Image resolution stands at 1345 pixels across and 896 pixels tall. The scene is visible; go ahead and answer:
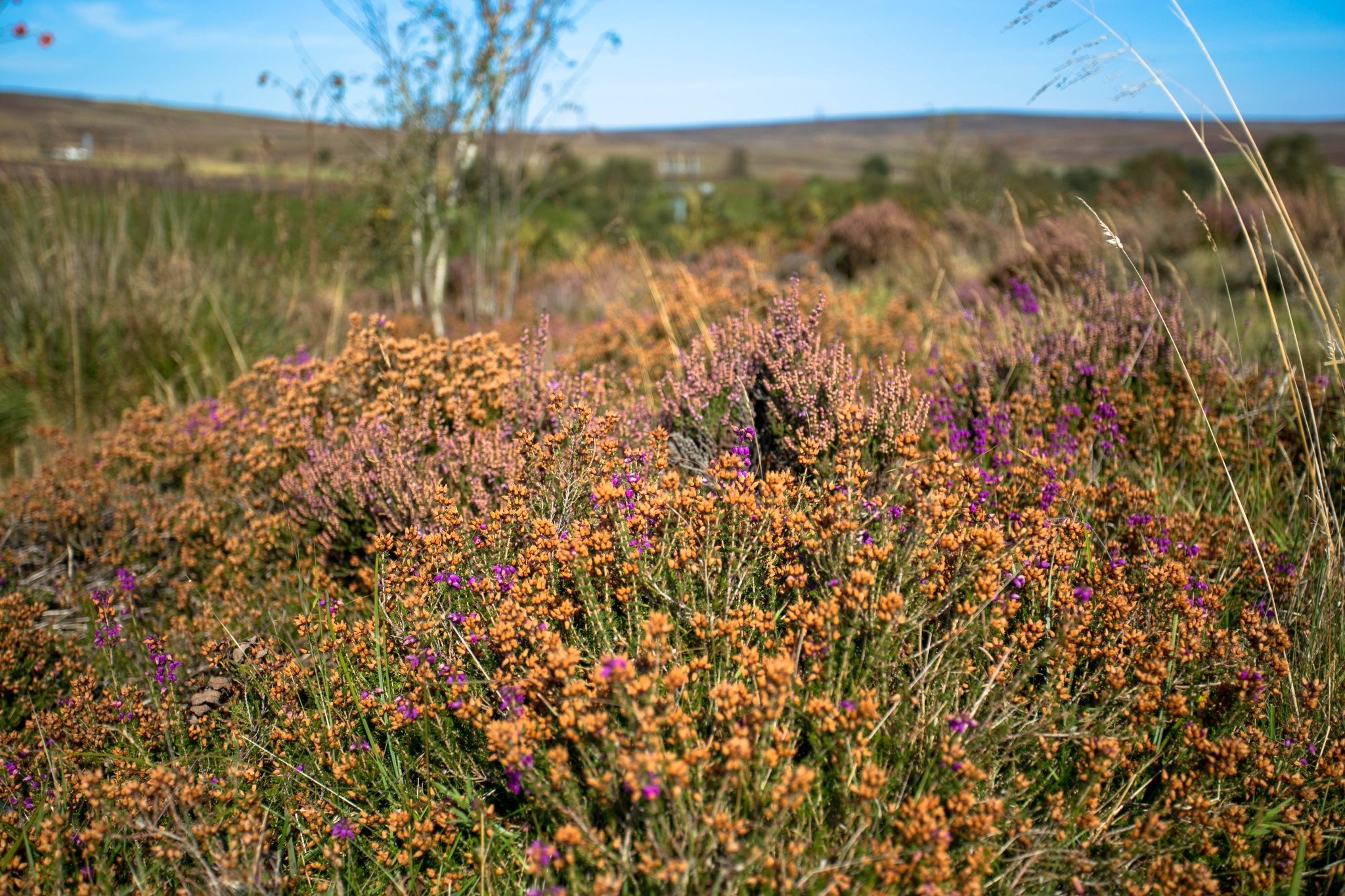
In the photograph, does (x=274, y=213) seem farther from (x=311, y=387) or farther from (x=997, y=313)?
(x=997, y=313)

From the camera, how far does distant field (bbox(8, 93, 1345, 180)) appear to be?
6891 mm

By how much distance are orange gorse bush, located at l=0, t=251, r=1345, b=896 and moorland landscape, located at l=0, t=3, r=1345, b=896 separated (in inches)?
0.6

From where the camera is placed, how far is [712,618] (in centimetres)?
188

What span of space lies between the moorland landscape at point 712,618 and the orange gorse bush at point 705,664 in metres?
0.02

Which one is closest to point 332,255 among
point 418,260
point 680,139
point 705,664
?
point 418,260

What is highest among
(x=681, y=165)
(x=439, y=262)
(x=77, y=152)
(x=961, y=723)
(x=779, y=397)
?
(x=681, y=165)

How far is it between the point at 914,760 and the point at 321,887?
1.28m

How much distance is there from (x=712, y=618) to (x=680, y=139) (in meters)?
134

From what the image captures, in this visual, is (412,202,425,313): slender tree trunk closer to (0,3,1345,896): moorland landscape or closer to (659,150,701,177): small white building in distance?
(0,3,1345,896): moorland landscape

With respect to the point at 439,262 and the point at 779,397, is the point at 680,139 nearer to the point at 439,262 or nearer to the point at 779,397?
the point at 439,262

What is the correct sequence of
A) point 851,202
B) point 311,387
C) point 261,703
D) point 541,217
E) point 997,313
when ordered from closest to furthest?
1. point 261,703
2. point 311,387
3. point 997,313
4. point 851,202
5. point 541,217

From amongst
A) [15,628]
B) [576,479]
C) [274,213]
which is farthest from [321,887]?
[274,213]

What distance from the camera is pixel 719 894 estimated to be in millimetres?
1452

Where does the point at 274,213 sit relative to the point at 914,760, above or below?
above
